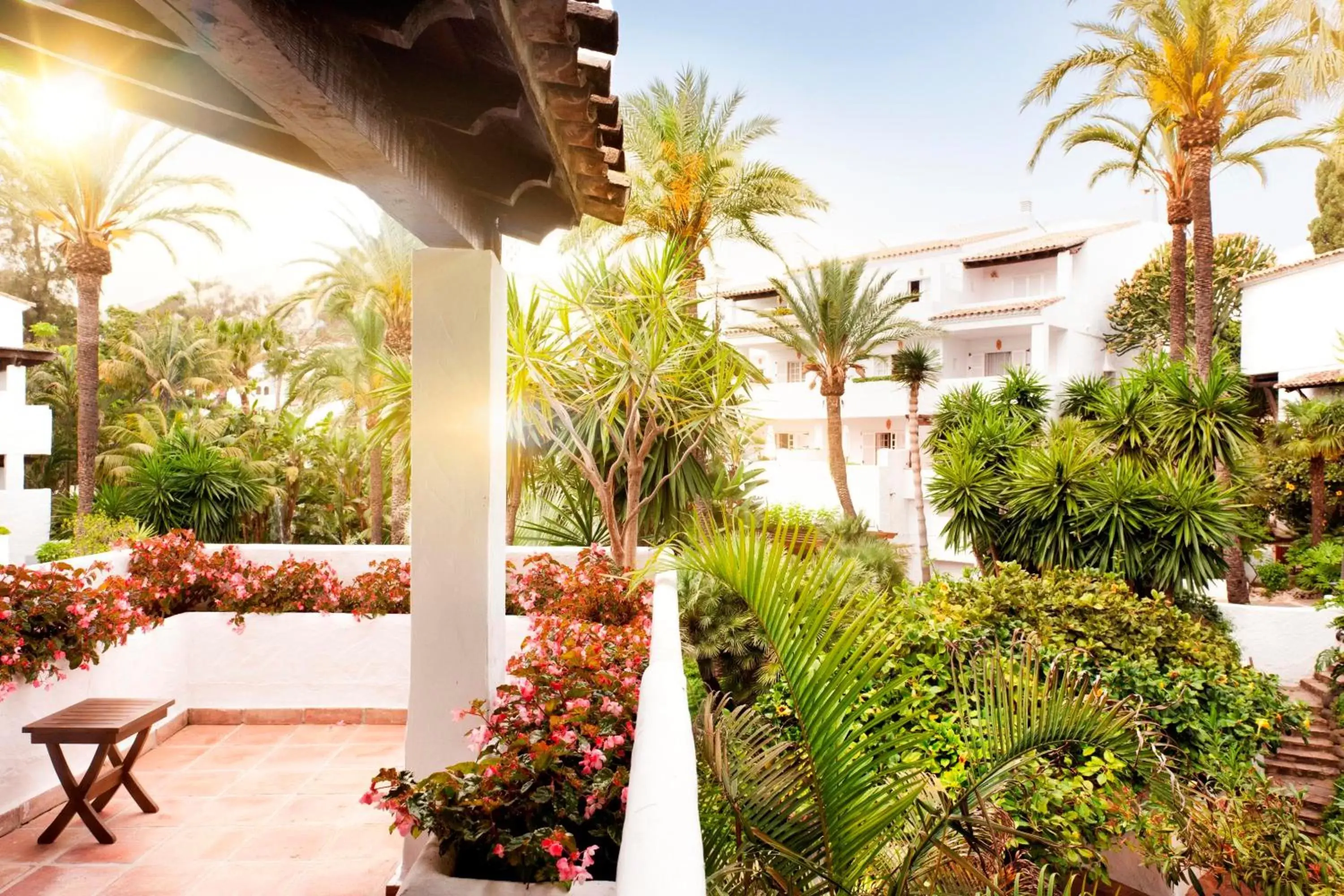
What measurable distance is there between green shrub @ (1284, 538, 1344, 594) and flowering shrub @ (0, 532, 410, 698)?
16.0m

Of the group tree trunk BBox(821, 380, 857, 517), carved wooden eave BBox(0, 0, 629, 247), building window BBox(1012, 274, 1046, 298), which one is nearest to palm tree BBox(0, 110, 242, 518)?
tree trunk BBox(821, 380, 857, 517)

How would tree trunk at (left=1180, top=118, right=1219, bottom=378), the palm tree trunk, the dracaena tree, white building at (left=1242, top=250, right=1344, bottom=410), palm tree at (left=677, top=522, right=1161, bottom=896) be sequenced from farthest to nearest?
1. white building at (left=1242, top=250, right=1344, bottom=410)
2. tree trunk at (left=1180, top=118, right=1219, bottom=378)
3. the palm tree trunk
4. the dracaena tree
5. palm tree at (left=677, top=522, right=1161, bottom=896)

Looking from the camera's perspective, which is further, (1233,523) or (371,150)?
(1233,523)

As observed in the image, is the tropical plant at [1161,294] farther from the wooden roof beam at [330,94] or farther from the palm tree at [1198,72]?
the wooden roof beam at [330,94]

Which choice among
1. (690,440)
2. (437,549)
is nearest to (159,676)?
(437,549)

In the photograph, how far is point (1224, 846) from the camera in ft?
13.4

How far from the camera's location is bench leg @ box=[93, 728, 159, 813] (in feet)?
13.0

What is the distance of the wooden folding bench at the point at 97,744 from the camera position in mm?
3609

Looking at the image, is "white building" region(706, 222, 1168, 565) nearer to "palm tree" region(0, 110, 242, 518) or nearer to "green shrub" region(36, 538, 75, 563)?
"palm tree" region(0, 110, 242, 518)

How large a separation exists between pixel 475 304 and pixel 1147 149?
19.1 meters

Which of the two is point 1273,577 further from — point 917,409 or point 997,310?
point 997,310

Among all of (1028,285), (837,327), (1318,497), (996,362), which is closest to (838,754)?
(1318,497)

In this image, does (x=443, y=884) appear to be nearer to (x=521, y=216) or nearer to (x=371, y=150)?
(x=371, y=150)

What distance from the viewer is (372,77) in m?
2.08
